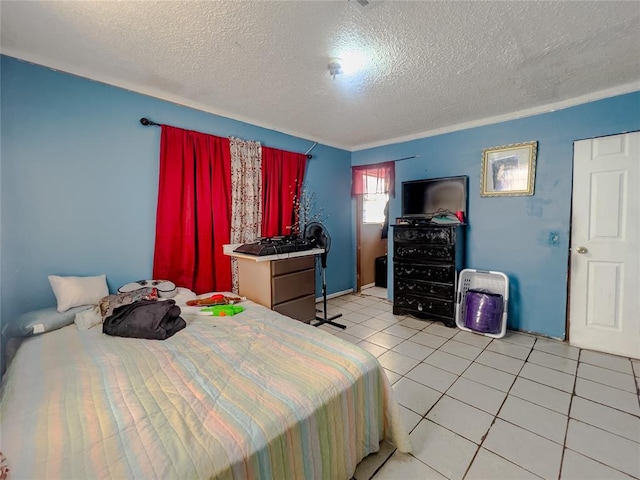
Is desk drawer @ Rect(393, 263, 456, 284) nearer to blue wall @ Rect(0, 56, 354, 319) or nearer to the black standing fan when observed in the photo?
the black standing fan

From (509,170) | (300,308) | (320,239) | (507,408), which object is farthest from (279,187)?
(507,408)

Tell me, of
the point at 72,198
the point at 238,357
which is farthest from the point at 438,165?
the point at 72,198

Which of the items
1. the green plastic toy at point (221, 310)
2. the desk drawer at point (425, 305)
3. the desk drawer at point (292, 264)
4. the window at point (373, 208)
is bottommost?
the desk drawer at point (425, 305)

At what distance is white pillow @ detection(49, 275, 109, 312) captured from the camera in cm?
198

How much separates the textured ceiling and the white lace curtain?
0.50 m

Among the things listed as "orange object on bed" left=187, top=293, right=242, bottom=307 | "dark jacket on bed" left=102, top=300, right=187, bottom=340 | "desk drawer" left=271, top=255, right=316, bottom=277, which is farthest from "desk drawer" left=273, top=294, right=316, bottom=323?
"dark jacket on bed" left=102, top=300, right=187, bottom=340

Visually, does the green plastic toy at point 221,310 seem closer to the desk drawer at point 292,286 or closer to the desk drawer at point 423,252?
the desk drawer at point 292,286

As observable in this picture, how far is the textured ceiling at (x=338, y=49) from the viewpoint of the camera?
150cm

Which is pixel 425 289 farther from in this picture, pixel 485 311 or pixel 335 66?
pixel 335 66

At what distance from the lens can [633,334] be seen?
2.45 metres

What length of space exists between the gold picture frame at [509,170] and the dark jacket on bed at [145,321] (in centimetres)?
348

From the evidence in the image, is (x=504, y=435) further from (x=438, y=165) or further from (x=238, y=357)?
(x=438, y=165)

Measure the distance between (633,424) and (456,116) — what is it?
2.97m

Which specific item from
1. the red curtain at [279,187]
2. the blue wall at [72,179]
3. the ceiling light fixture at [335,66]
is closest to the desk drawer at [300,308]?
the red curtain at [279,187]
